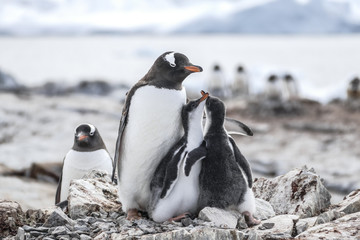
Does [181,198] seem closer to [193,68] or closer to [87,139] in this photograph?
[193,68]

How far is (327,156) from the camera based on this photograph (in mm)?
10336

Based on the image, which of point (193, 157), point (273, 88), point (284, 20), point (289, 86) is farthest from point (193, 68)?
point (284, 20)

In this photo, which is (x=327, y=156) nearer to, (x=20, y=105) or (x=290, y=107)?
(x=290, y=107)

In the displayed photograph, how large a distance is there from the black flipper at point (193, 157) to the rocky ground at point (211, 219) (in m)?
0.30

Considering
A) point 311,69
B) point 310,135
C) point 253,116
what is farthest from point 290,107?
point 311,69

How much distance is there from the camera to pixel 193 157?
363 centimetres

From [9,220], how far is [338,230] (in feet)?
7.56

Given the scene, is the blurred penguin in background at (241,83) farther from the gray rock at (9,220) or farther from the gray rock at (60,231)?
the gray rock at (60,231)

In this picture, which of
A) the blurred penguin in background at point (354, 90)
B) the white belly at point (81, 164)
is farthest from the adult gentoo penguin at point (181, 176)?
the blurred penguin in background at point (354, 90)

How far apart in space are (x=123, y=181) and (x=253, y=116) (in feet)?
32.9

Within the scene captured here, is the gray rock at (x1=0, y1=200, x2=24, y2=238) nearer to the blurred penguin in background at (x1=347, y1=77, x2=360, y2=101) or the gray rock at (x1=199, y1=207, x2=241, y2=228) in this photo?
the gray rock at (x1=199, y1=207, x2=241, y2=228)

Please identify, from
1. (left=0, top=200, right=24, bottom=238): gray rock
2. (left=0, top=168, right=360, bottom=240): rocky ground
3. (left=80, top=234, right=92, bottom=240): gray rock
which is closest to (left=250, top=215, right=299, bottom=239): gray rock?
(left=0, top=168, right=360, bottom=240): rocky ground

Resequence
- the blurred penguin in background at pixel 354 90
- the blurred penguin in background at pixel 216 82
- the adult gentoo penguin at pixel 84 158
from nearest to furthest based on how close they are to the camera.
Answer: the adult gentoo penguin at pixel 84 158 → the blurred penguin in background at pixel 354 90 → the blurred penguin in background at pixel 216 82

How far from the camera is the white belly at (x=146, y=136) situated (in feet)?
12.4
